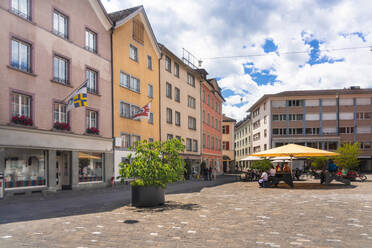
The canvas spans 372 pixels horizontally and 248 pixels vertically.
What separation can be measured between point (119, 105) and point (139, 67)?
490 centimetres

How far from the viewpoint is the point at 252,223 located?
904cm

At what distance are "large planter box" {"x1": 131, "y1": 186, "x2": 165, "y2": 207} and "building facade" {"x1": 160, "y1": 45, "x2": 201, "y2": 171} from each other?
2213 centimetres

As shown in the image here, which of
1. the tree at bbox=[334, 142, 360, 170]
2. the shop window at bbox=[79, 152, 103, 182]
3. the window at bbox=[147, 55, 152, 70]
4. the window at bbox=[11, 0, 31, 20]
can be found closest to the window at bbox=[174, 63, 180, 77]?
the window at bbox=[147, 55, 152, 70]

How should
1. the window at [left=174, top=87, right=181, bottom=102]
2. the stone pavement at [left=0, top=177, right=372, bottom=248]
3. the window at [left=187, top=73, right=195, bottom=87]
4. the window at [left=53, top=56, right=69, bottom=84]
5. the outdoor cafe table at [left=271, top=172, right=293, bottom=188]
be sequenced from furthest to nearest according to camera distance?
the window at [left=187, top=73, right=195, bottom=87], the window at [left=174, top=87, right=181, bottom=102], the outdoor cafe table at [left=271, top=172, right=293, bottom=188], the window at [left=53, top=56, right=69, bottom=84], the stone pavement at [left=0, top=177, right=372, bottom=248]

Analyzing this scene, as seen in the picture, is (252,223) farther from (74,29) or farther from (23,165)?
(74,29)

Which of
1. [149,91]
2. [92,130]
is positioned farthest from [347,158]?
[92,130]

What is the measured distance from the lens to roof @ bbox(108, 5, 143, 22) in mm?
28556

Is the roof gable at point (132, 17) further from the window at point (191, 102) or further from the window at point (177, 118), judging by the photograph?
the window at point (191, 102)

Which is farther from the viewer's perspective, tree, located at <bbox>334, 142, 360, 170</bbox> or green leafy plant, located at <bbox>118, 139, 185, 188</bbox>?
tree, located at <bbox>334, 142, 360, 170</bbox>

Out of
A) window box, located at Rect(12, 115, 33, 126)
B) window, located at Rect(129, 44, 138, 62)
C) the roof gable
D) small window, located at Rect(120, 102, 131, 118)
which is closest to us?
window box, located at Rect(12, 115, 33, 126)

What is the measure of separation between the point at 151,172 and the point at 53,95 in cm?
1101

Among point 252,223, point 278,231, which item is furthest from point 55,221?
point 278,231

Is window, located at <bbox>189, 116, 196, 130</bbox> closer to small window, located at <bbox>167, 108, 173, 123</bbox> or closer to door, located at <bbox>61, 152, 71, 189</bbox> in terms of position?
small window, located at <bbox>167, 108, 173, 123</bbox>

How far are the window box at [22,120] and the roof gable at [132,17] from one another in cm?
1104
